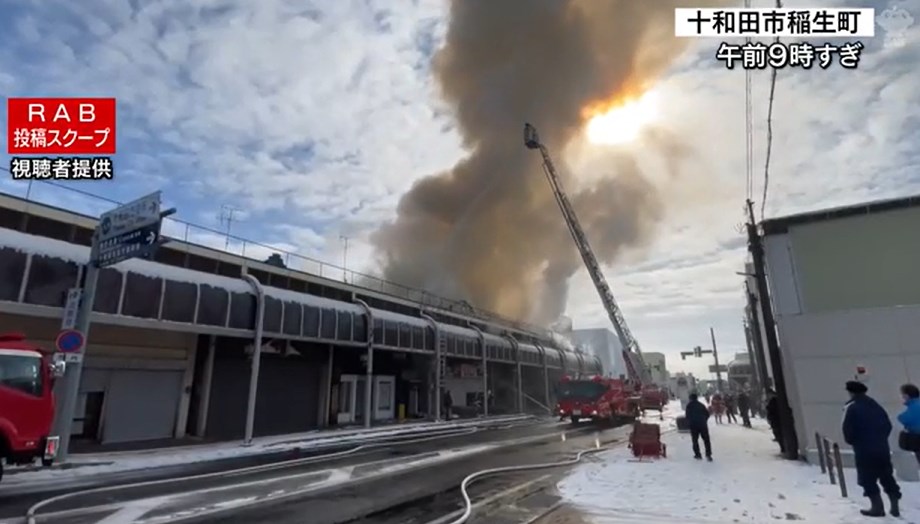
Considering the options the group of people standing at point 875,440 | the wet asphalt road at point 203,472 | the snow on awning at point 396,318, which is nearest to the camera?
the group of people standing at point 875,440

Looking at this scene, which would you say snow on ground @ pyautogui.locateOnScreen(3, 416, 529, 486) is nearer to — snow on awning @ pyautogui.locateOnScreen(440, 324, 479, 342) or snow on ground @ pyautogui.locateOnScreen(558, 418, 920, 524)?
snow on ground @ pyautogui.locateOnScreen(558, 418, 920, 524)

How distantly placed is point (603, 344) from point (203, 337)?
93.6m

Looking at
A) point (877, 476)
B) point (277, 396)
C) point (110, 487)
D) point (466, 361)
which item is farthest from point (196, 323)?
point (466, 361)

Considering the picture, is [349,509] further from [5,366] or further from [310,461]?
[5,366]

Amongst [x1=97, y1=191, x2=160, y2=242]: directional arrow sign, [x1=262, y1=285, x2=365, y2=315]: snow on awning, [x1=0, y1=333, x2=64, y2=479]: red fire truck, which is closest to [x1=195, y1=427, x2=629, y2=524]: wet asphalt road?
[x1=0, y1=333, x2=64, y2=479]: red fire truck

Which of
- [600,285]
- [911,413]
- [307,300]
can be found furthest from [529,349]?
[911,413]

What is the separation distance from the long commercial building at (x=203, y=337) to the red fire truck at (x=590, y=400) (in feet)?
26.0

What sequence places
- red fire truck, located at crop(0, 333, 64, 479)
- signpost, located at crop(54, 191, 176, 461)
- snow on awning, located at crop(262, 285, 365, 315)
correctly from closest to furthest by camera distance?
red fire truck, located at crop(0, 333, 64, 479) < signpost, located at crop(54, 191, 176, 461) < snow on awning, located at crop(262, 285, 365, 315)

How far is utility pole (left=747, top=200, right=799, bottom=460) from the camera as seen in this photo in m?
12.8

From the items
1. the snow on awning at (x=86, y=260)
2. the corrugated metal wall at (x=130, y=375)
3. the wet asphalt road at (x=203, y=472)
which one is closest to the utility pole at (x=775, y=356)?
the wet asphalt road at (x=203, y=472)

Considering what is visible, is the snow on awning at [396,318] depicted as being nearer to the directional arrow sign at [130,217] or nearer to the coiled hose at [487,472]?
the directional arrow sign at [130,217]

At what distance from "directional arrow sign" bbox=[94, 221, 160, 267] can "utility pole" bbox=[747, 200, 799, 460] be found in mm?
15684

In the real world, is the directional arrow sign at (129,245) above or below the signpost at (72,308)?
above

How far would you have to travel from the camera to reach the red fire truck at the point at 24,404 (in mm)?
8906
